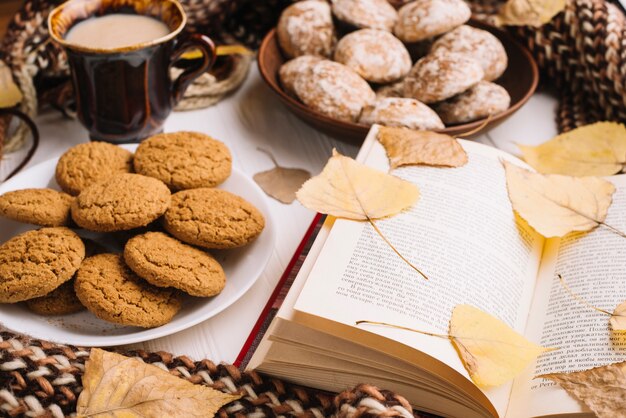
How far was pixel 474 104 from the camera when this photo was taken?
96 cm

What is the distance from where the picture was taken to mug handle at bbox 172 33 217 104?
946 mm

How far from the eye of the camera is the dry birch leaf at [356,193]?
758mm

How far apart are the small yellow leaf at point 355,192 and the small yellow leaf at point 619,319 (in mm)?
248

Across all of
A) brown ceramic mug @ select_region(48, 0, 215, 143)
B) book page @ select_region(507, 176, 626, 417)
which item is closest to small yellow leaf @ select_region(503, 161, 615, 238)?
book page @ select_region(507, 176, 626, 417)

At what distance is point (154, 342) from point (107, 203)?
16 centimetres

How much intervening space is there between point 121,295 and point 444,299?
0.33 meters

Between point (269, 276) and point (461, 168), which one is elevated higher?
point (461, 168)

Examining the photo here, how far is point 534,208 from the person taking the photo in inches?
31.3

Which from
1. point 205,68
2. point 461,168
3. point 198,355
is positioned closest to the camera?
point 198,355

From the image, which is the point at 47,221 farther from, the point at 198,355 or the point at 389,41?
the point at 389,41

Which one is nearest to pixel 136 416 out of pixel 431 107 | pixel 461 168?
pixel 461 168

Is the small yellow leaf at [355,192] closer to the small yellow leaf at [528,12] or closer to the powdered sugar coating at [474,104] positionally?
the powdered sugar coating at [474,104]

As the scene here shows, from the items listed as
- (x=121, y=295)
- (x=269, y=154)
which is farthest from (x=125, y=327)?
(x=269, y=154)

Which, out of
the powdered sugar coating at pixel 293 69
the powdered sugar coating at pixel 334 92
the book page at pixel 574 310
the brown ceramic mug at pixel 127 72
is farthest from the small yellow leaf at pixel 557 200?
the brown ceramic mug at pixel 127 72
